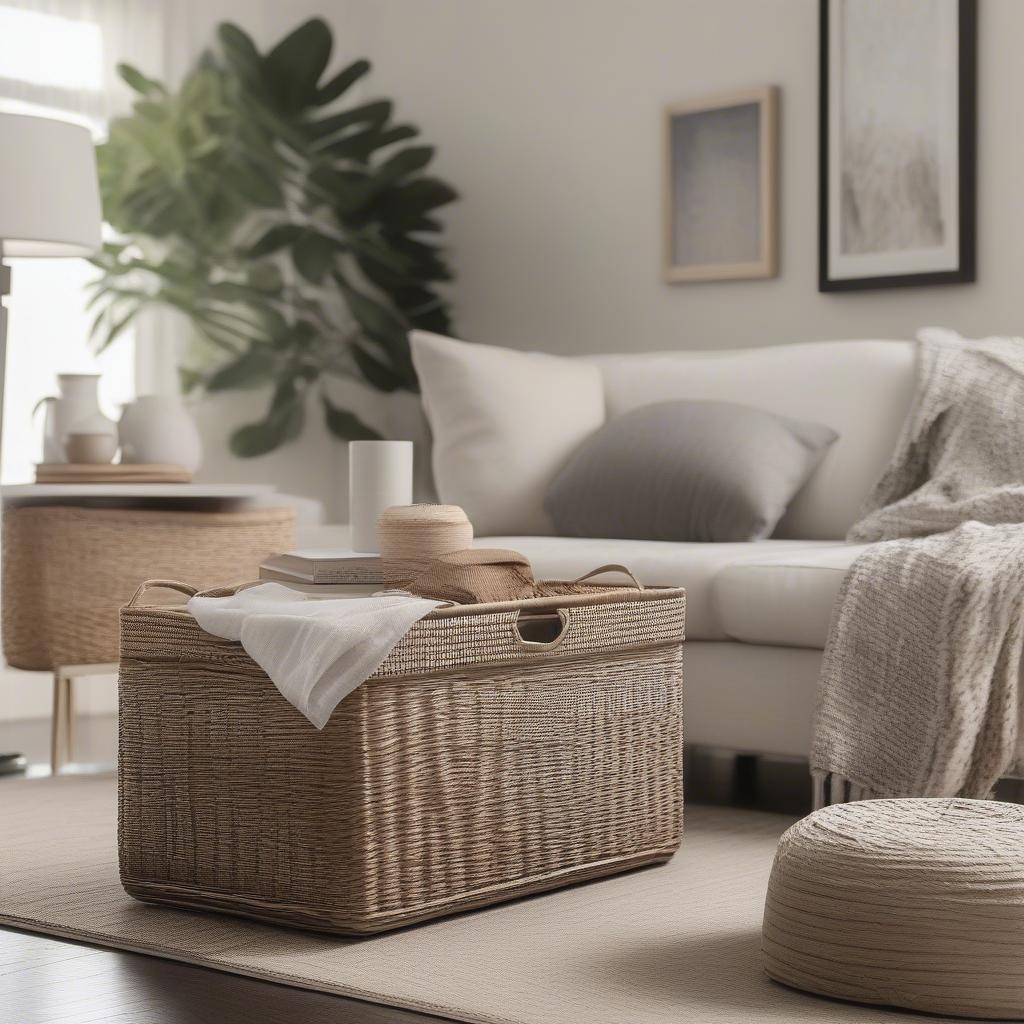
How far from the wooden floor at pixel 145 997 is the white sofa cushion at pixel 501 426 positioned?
189 centimetres

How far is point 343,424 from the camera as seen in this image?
4766mm

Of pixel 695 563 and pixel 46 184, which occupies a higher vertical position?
pixel 46 184

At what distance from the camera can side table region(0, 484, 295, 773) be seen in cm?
342

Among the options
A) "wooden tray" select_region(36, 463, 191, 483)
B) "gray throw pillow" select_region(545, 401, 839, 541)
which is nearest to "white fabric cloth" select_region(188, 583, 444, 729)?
"gray throw pillow" select_region(545, 401, 839, 541)

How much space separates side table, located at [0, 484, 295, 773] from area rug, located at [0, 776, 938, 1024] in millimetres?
987

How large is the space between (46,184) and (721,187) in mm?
1731

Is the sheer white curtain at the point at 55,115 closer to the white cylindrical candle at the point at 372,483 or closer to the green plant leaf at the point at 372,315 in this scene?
the green plant leaf at the point at 372,315

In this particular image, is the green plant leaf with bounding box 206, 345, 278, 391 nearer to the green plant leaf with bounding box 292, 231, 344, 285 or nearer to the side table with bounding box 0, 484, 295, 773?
the green plant leaf with bounding box 292, 231, 344, 285

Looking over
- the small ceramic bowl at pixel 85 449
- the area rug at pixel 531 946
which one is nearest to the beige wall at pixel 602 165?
the small ceramic bowl at pixel 85 449

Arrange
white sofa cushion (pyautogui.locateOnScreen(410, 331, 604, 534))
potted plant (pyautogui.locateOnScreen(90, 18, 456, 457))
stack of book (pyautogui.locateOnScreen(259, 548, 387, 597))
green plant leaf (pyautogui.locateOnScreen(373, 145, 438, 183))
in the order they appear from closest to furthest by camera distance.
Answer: stack of book (pyautogui.locateOnScreen(259, 548, 387, 597))
white sofa cushion (pyautogui.locateOnScreen(410, 331, 604, 534))
potted plant (pyautogui.locateOnScreen(90, 18, 456, 457))
green plant leaf (pyautogui.locateOnScreen(373, 145, 438, 183))

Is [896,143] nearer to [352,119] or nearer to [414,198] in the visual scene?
[414,198]

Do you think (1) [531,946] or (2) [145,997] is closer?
(2) [145,997]

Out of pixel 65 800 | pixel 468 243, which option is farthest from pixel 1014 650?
pixel 468 243

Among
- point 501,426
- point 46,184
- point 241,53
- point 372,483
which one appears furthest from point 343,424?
point 372,483
